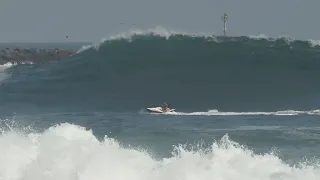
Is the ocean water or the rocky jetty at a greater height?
the rocky jetty

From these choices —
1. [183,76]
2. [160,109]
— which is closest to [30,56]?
[183,76]

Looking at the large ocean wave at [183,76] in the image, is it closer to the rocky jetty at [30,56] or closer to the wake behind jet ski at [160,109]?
the wake behind jet ski at [160,109]

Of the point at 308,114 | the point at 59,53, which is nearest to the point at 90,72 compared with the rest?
the point at 308,114

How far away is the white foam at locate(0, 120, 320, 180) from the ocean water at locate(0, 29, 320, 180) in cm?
2

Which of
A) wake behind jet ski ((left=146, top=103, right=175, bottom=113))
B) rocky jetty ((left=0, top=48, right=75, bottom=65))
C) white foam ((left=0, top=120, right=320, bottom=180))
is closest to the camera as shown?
white foam ((left=0, top=120, right=320, bottom=180))

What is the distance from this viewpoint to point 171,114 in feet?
102

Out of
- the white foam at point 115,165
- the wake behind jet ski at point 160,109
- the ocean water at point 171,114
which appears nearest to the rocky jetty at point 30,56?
the ocean water at point 171,114

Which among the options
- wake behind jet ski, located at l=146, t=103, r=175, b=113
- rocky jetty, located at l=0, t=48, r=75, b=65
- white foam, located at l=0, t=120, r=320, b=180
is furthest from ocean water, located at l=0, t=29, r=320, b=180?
rocky jetty, located at l=0, t=48, r=75, b=65

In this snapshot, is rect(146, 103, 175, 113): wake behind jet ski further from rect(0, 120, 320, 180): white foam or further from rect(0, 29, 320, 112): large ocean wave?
rect(0, 120, 320, 180): white foam

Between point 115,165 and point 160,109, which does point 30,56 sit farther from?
point 115,165

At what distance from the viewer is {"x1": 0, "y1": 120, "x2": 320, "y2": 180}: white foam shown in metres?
14.9

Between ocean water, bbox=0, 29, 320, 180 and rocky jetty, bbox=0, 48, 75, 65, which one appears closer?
ocean water, bbox=0, 29, 320, 180

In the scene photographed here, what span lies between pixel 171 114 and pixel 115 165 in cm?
1609

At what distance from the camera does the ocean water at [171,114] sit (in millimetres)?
15391
